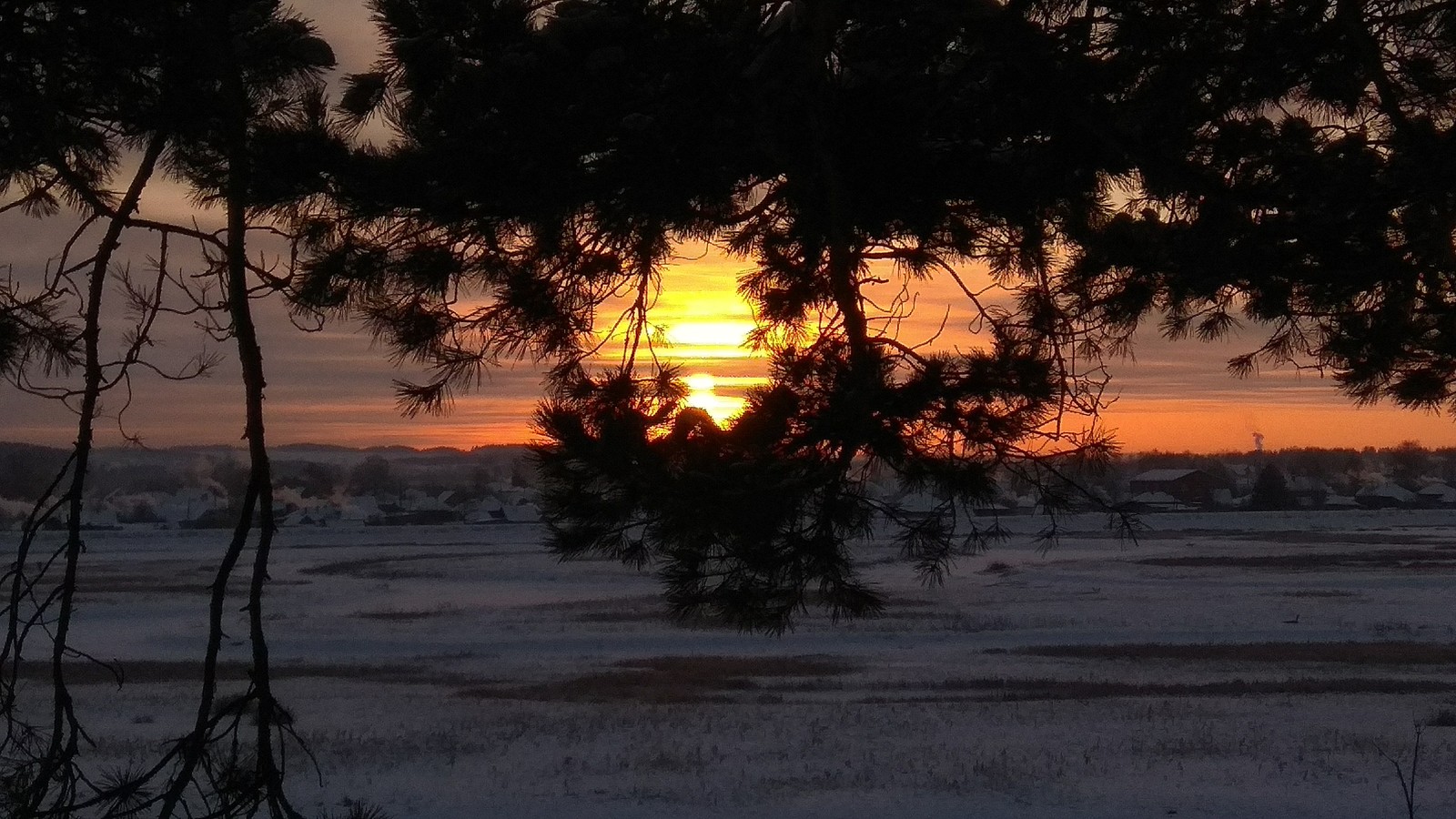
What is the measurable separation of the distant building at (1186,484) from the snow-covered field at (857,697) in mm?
45672

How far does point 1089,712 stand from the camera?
14.8 metres

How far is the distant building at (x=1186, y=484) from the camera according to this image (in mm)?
79625

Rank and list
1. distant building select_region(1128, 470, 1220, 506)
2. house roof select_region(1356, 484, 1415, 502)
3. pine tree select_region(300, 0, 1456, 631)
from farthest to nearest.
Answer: house roof select_region(1356, 484, 1415, 502)
distant building select_region(1128, 470, 1220, 506)
pine tree select_region(300, 0, 1456, 631)

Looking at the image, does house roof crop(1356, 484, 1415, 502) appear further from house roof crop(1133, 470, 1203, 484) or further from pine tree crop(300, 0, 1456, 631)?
pine tree crop(300, 0, 1456, 631)

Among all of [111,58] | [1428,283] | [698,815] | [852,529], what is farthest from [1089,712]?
[111,58]

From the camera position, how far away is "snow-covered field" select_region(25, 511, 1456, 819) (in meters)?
11.0

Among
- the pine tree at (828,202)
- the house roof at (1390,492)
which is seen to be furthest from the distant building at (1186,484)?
the pine tree at (828,202)

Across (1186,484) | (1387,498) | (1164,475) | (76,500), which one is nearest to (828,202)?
(76,500)

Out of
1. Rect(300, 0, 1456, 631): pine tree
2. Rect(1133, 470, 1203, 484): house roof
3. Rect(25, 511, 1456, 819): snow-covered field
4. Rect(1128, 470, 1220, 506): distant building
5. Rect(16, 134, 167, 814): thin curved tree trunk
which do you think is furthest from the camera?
Rect(1133, 470, 1203, 484): house roof

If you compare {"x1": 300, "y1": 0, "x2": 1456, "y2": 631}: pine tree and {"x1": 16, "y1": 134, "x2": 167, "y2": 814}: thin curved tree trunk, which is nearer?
{"x1": 16, "y1": 134, "x2": 167, "y2": 814}: thin curved tree trunk

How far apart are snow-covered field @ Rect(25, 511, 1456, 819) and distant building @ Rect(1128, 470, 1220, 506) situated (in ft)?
150

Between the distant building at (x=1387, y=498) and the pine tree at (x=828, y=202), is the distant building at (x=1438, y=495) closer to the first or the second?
the distant building at (x=1387, y=498)

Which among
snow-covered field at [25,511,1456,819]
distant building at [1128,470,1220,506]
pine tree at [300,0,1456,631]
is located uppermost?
pine tree at [300,0,1456,631]

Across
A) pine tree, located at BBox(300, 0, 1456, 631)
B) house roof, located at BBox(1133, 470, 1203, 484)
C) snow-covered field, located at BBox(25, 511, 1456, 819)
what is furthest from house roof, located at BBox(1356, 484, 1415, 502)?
pine tree, located at BBox(300, 0, 1456, 631)
